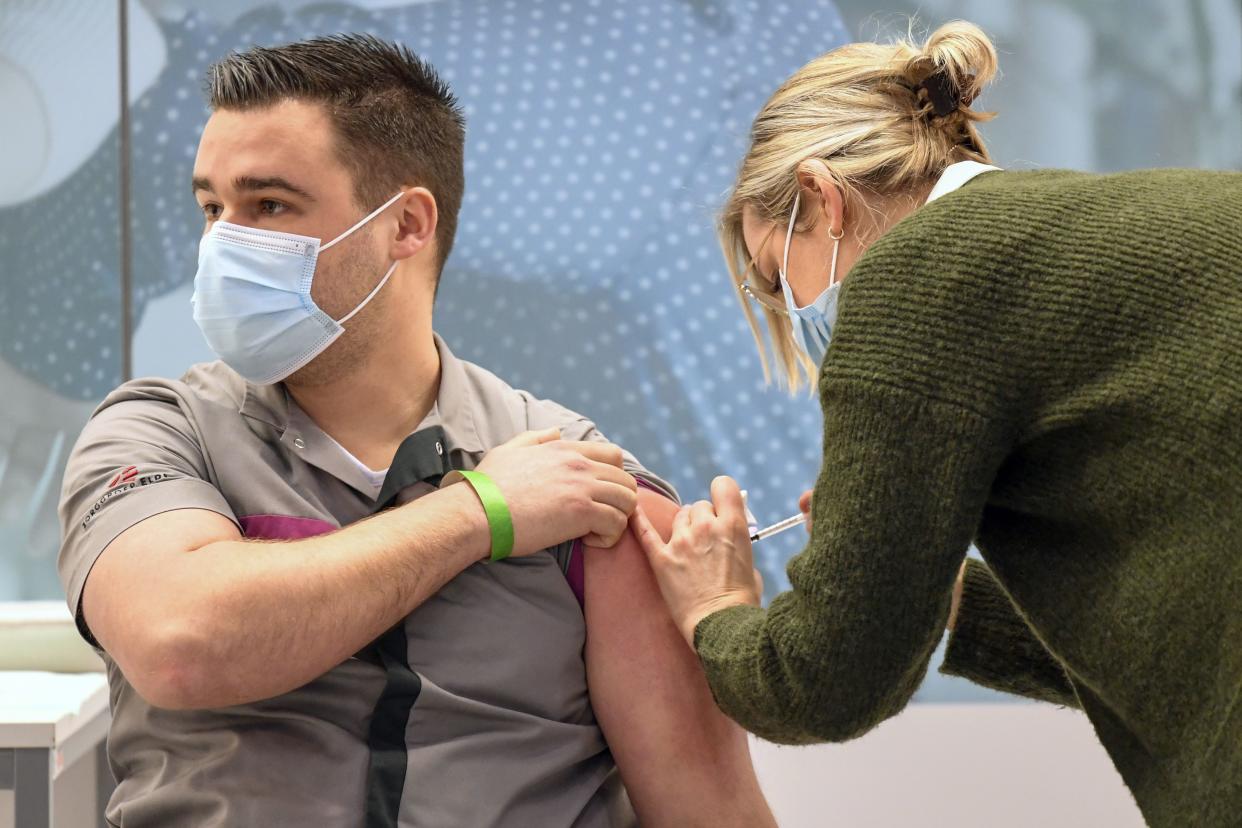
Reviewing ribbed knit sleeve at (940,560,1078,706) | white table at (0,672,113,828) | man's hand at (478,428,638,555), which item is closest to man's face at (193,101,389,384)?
man's hand at (478,428,638,555)

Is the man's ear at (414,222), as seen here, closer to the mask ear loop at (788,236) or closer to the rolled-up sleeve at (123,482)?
the rolled-up sleeve at (123,482)

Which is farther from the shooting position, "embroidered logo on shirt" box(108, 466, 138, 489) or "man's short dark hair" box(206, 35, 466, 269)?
"man's short dark hair" box(206, 35, 466, 269)

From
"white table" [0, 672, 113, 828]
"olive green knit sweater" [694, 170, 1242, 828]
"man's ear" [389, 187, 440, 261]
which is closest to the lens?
"olive green knit sweater" [694, 170, 1242, 828]

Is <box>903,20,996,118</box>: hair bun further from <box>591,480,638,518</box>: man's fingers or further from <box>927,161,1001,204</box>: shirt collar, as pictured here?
<box>591,480,638,518</box>: man's fingers

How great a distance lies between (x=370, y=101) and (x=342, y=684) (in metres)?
0.82

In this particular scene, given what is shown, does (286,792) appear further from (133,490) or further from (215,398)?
(215,398)

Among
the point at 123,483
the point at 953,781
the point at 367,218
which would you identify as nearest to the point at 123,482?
the point at 123,483

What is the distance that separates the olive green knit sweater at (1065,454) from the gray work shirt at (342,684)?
1.56 ft

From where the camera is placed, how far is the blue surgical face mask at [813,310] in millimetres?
1587

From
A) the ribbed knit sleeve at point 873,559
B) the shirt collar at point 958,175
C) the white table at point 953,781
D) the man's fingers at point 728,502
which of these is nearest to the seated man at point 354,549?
the man's fingers at point 728,502

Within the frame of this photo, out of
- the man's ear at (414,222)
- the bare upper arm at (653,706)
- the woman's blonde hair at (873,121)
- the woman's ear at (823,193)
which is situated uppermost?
the woman's blonde hair at (873,121)

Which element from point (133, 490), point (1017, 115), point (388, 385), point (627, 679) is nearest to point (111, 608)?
point (133, 490)

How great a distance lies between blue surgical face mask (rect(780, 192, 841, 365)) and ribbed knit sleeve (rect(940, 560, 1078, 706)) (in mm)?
359

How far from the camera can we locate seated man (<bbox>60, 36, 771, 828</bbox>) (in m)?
1.36
